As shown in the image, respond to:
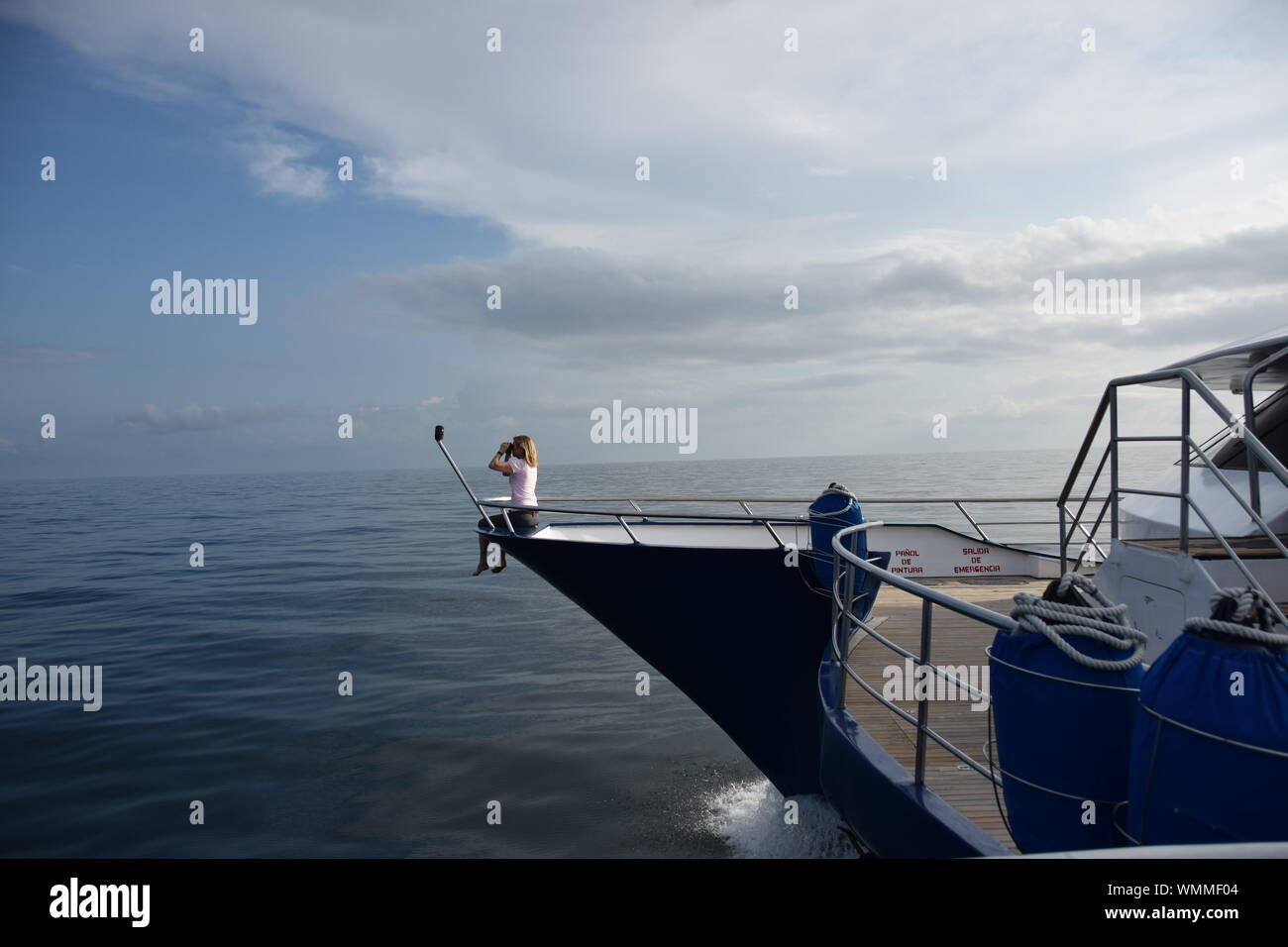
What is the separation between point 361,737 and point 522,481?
431cm

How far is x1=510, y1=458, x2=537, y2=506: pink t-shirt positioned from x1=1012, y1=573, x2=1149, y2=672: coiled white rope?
6269 mm

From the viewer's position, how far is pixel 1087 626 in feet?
8.61

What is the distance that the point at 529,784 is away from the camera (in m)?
8.84

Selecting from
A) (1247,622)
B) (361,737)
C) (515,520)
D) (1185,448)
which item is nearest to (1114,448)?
(1185,448)

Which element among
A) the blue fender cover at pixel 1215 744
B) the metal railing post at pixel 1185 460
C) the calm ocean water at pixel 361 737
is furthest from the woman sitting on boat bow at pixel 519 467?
the blue fender cover at pixel 1215 744

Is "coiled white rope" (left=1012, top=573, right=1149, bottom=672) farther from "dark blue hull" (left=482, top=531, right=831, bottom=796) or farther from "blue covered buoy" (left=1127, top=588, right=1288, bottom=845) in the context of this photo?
"dark blue hull" (left=482, top=531, right=831, bottom=796)

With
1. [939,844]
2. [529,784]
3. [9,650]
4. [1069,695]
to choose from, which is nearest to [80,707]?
[9,650]

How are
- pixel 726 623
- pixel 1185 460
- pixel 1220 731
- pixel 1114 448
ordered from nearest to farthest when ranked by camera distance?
pixel 1220 731
pixel 1185 460
pixel 1114 448
pixel 726 623

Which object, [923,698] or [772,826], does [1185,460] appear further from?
[772,826]

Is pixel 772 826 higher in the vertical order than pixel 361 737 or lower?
lower

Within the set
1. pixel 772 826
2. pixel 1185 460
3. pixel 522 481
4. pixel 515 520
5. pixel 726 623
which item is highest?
pixel 1185 460

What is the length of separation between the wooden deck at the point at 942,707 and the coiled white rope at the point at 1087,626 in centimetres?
112

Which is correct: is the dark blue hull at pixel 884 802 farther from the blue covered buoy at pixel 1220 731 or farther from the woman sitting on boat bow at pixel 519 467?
the woman sitting on boat bow at pixel 519 467
